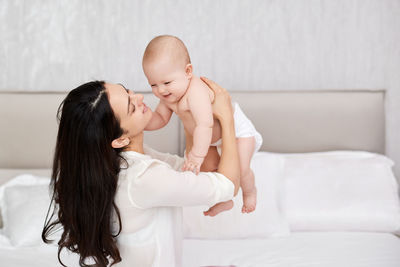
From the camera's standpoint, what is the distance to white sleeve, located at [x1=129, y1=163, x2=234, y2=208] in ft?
4.25

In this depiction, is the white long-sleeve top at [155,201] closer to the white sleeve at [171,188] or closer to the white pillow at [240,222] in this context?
the white sleeve at [171,188]

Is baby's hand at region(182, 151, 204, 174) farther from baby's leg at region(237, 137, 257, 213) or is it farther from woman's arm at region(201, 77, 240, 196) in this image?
baby's leg at region(237, 137, 257, 213)

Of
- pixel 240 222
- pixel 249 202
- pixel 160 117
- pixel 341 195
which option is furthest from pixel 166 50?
pixel 341 195

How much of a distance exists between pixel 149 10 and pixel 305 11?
1000mm

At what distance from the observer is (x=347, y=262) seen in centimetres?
190

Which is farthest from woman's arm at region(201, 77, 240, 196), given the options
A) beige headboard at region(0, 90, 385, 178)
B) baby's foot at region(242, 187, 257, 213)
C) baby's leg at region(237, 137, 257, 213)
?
beige headboard at region(0, 90, 385, 178)

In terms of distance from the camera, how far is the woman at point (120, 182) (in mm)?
1302

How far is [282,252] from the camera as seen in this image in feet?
6.63

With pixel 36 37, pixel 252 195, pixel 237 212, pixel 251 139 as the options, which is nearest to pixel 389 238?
pixel 237 212

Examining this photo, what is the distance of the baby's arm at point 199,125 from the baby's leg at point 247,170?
0.21 m

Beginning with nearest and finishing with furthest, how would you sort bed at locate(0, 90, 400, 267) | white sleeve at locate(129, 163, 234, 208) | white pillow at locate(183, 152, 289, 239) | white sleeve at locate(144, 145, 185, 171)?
white sleeve at locate(129, 163, 234, 208) → white sleeve at locate(144, 145, 185, 171) → bed at locate(0, 90, 400, 267) → white pillow at locate(183, 152, 289, 239)

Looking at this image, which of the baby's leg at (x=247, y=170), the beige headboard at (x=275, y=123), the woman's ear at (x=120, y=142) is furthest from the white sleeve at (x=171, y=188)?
the beige headboard at (x=275, y=123)

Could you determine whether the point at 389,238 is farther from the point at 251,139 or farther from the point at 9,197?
the point at 9,197

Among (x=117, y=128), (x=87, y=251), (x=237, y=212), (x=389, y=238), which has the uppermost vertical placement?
(x=117, y=128)
